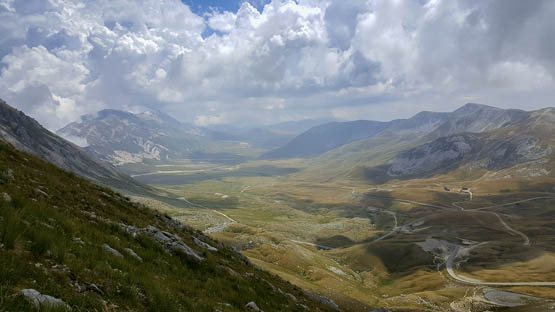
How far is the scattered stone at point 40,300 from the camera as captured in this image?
559cm

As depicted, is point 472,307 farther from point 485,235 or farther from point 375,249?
point 485,235

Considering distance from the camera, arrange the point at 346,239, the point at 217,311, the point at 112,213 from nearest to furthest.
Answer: the point at 217,311, the point at 112,213, the point at 346,239

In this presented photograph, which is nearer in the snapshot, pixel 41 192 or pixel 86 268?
pixel 86 268

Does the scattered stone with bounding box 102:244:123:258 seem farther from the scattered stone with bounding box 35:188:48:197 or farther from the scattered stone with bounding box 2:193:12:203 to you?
the scattered stone with bounding box 35:188:48:197

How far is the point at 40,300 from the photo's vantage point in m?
5.80

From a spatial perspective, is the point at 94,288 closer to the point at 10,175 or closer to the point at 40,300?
the point at 40,300

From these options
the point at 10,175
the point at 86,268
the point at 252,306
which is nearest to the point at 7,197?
the point at 86,268

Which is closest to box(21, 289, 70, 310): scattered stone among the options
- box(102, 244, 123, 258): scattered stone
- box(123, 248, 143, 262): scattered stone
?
box(102, 244, 123, 258): scattered stone

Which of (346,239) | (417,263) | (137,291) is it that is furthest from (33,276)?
(346,239)

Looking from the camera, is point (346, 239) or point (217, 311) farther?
point (346, 239)

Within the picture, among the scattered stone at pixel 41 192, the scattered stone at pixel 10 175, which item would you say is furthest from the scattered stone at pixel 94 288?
the scattered stone at pixel 10 175

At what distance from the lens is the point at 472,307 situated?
7012cm

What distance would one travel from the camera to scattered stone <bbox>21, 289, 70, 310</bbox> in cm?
559

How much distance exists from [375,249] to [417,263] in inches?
812
